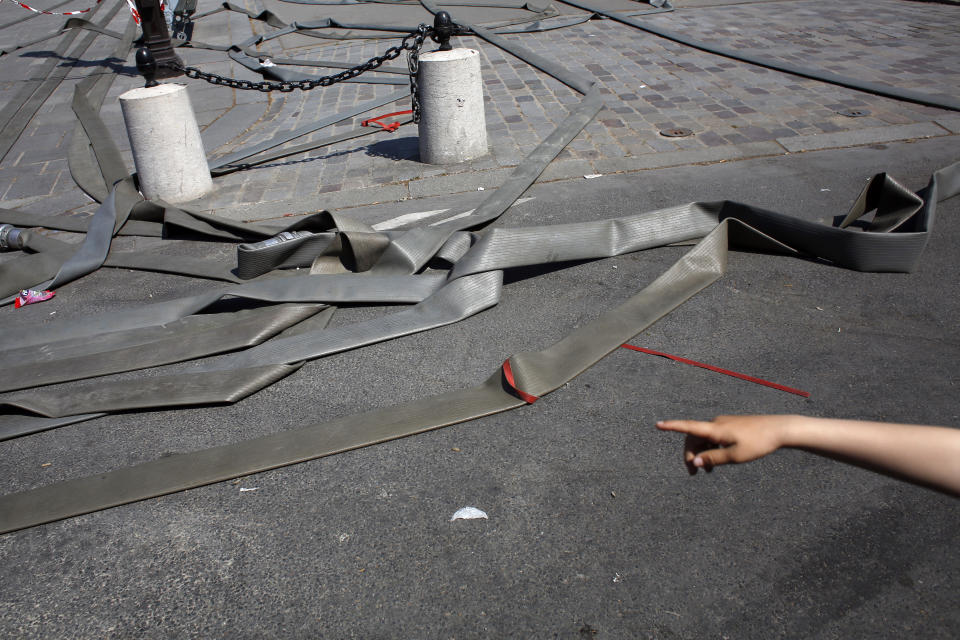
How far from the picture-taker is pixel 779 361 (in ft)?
11.1

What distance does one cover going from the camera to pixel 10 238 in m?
5.36

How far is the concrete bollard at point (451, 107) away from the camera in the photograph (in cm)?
607

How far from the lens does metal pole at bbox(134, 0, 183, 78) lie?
9984mm

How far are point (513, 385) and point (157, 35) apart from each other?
31.2ft

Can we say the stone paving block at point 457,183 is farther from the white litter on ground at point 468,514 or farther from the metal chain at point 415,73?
the white litter on ground at point 468,514

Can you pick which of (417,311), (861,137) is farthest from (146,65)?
(861,137)

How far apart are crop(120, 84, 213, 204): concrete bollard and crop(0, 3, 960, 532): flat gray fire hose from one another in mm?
A: 566

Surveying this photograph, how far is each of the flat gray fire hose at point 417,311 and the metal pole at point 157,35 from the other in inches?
224

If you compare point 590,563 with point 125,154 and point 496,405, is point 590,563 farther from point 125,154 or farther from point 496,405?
point 125,154

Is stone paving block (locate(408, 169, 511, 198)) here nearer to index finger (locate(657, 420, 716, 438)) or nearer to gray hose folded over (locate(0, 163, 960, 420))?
gray hose folded over (locate(0, 163, 960, 420))

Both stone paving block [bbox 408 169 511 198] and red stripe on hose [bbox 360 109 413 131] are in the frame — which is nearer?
stone paving block [bbox 408 169 511 198]

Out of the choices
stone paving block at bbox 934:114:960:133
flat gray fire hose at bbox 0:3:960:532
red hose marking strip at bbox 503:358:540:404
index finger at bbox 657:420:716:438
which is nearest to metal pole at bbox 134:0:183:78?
flat gray fire hose at bbox 0:3:960:532

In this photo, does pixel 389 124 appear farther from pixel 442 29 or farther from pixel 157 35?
pixel 157 35

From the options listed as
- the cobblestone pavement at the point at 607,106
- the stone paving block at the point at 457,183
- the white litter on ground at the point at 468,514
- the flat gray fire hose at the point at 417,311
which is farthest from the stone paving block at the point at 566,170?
the white litter on ground at the point at 468,514
